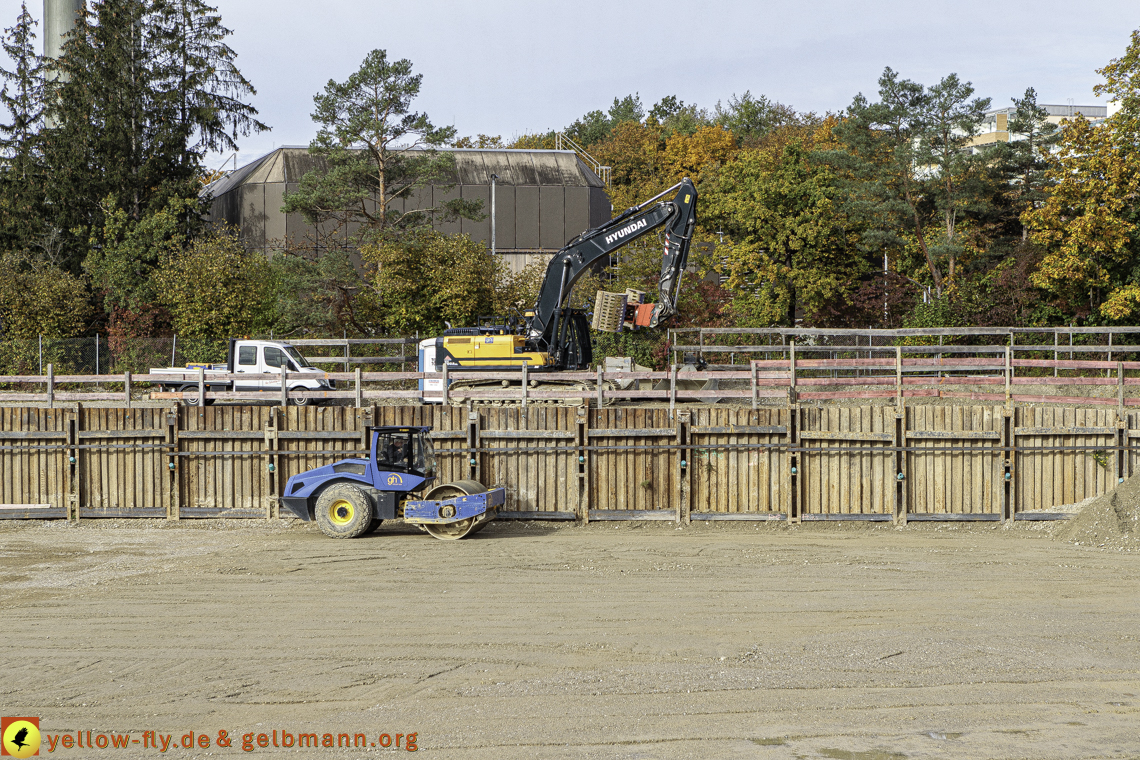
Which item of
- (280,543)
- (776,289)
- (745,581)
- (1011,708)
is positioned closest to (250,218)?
(776,289)

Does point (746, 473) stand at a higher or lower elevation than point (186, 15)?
lower

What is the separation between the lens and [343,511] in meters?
15.6

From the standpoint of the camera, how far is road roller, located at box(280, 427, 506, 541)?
15.2 meters

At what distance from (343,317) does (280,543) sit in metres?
23.0

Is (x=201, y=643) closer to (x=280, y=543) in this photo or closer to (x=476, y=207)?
(x=280, y=543)

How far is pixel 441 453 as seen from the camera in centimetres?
1723

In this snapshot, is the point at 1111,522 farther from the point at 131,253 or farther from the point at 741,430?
the point at 131,253

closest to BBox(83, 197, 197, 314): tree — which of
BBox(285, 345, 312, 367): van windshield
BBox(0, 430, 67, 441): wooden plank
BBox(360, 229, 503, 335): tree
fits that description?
BBox(360, 229, 503, 335): tree

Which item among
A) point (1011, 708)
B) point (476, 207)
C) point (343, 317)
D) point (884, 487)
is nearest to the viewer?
point (1011, 708)

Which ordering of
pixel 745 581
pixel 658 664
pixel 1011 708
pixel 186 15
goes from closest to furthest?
pixel 1011 708 → pixel 658 664 → pixel 745 581 → pixel 186 15

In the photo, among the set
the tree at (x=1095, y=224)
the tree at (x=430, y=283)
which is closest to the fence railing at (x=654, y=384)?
the tree at (x=1095, y=224)

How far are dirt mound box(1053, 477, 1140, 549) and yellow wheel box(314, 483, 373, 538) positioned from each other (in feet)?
34.8

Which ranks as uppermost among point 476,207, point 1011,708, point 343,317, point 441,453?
point 476,207

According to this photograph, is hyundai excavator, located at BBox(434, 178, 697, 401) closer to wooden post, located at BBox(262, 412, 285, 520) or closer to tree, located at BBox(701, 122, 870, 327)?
wooden post, located at BBox(262, 412, 285, 520)
